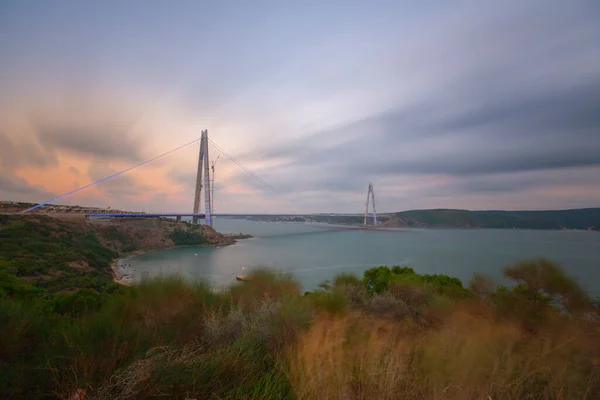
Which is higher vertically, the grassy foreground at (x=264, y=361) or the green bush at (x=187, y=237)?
the grassy foreground at (x=264, y=361)

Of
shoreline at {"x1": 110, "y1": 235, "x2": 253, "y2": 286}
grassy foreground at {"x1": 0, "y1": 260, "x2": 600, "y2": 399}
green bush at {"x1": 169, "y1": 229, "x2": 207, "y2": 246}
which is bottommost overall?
shoreline at {"x1": 110, "y1": 235, "x2": 253, "y2": 286}

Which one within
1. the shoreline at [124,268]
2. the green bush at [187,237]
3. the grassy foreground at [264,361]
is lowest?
the shoreline at [124,268]

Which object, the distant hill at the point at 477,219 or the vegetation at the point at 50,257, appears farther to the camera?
the distant hill at the point at 477,219

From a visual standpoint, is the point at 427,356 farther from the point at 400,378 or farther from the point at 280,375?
the point at 280,375

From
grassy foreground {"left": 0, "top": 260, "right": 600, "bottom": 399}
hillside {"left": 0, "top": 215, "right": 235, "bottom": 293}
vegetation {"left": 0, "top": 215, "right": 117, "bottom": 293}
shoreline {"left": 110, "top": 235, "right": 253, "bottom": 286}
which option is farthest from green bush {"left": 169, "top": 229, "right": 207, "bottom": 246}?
grassy foreground {"left": 0, "top": 260, "right": 600, "bottom": 399}

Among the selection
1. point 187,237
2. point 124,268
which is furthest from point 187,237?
point 124,268

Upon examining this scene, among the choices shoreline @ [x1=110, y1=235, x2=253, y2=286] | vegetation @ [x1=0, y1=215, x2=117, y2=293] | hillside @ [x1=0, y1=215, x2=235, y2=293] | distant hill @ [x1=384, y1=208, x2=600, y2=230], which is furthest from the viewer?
distant hill @ [x1=384, y1=208, x2=600, y2=230]

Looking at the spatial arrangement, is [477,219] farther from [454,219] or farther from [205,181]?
[205,181]

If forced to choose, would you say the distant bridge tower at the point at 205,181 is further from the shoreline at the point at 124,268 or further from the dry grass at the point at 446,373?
the dry grass at the point at 446,373

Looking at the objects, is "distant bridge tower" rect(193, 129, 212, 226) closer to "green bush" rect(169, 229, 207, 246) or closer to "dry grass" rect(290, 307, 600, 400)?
"green bush" rect(169, 229, 207, 246)

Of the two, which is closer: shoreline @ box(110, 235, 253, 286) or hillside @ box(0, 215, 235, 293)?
hillside @ box(0, 215, 235, 293)

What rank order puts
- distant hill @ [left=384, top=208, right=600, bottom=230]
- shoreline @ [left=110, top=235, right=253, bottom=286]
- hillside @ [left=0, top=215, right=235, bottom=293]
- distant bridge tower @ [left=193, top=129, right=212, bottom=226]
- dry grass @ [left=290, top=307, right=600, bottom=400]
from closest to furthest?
dry grass @ [left=290, top=307, right=600, bottom=400], hillside @ [left=0, top=215, right=235, bottom=293], shoreline @ [left=110, top=235, right=253, bottom=286], distant bridge tower @ [left=193, top=129, right=212, bottom=226], distant hill @ [left=384, top=208, right=600, bottom=230]

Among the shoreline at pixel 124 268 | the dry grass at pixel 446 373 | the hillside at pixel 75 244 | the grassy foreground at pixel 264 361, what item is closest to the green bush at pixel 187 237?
the hillside at pixel 75 244
